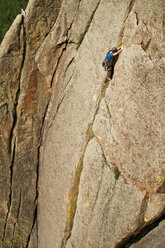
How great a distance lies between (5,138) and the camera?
513 inches

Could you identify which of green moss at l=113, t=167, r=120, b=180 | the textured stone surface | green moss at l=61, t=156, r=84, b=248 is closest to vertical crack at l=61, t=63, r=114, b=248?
green moss at l=61, t=156, r=84, b=248

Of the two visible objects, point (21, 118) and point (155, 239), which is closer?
point (155, 239)

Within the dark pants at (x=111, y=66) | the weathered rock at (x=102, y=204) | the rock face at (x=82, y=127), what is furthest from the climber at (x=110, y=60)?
the weathered rock at (x=102, y=204)

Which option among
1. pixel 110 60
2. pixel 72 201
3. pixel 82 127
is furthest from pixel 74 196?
pixel 110 60

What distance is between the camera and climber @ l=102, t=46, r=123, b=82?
28.2ft

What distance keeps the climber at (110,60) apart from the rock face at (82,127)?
1.02ft

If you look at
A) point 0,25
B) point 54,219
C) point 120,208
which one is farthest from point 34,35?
point 0,25

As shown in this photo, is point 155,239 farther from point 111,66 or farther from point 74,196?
point 111,66

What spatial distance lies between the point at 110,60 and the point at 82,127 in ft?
11.1

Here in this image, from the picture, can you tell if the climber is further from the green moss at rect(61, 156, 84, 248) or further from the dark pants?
the green moss at rect(61, 156, 84, 248)

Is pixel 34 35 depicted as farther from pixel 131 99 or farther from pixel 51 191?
pixel 51 191

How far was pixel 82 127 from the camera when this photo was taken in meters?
10.6

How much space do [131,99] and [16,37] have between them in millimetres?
6981

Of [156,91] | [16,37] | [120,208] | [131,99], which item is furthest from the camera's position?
[16,37]
